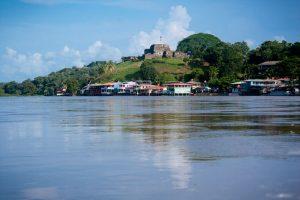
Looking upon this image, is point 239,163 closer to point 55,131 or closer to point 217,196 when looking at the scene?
point 217,196

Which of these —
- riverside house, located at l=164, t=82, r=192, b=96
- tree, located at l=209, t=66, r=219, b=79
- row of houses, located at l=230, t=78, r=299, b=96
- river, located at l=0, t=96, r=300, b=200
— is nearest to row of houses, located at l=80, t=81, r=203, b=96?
riverside house, located at l=164, t=82, r=192, b=96

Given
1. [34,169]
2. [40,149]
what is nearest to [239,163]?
[34,169]

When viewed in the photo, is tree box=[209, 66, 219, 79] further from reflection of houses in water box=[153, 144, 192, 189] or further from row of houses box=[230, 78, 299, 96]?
reflection of houses in water box=[153, 144, 192, 189]

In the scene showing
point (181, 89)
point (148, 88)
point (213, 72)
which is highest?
point (213, 72)

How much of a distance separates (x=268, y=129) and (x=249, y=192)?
1486 cm

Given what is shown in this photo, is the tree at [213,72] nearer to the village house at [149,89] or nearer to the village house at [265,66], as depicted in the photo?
the village house at [265,66]

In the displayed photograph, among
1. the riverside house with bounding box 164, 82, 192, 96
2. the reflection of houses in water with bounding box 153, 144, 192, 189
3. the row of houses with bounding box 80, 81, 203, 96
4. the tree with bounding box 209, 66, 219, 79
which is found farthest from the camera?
the row of houses with bounding box 80, 81, 203, 96

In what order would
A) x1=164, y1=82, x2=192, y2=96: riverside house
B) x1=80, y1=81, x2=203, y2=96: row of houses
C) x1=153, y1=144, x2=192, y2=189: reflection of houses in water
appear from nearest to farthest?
x1=153, y1=144, x2=192, y2=189: reflection of houses in water < x1=164, y1=82, x2=192, y2=96: riverside house < x1=80, y1=81, x2=203, y2=96: row of houses

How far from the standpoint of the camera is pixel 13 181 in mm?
11703

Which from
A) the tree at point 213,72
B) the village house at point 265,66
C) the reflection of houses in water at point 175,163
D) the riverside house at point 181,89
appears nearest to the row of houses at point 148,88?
the riverside house at point 181,89

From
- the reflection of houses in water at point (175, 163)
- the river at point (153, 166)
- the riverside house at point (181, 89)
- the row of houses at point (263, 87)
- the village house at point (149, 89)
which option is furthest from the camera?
the village house at point (149, 89)

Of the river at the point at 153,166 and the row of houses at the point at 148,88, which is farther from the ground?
the row of houses at the point at 148,88

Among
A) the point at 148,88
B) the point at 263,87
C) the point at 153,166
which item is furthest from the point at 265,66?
the point at 153,166

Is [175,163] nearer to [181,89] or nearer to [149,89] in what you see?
[181,89]
